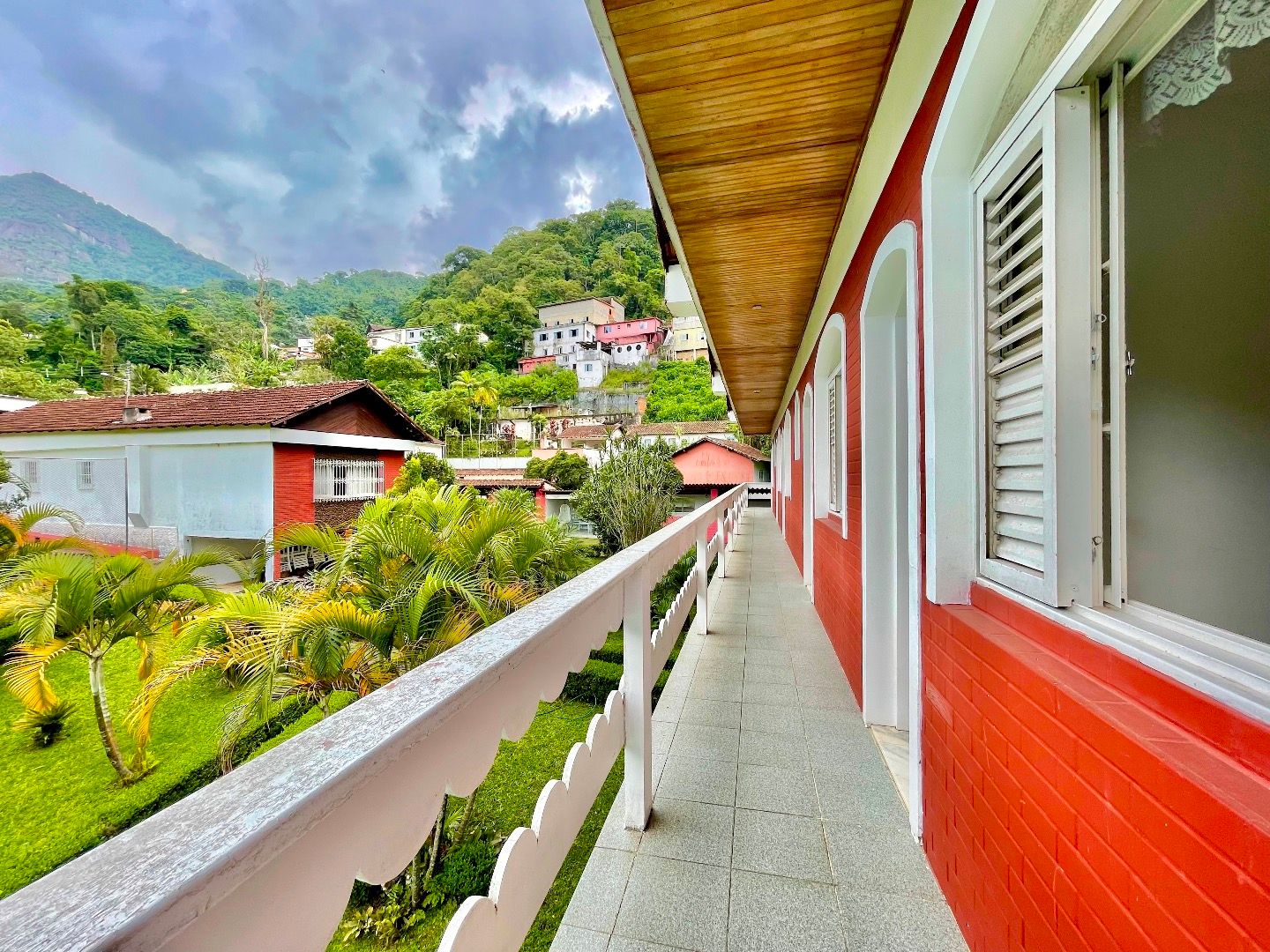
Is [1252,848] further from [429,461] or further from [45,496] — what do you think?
[45,496]

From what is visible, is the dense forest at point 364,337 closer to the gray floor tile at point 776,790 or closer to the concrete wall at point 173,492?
the concrete wall at point 173,492

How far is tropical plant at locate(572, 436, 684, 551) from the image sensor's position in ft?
32.7

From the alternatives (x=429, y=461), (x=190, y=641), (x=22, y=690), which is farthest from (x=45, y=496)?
(x=190, y=641)

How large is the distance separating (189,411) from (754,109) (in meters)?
19.6

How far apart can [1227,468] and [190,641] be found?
16.6 feet

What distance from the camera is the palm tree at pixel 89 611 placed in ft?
14.5

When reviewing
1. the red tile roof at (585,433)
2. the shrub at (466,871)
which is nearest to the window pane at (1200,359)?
the shrub at (466,871)

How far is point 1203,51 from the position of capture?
92cm

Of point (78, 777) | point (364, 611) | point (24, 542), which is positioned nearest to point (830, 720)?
point (364, 611)

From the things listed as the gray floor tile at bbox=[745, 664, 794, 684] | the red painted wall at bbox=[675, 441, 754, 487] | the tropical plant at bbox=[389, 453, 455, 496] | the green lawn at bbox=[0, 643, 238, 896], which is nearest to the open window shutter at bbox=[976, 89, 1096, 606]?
the gray floor tile at bbox=[745, 664, 794, 684]

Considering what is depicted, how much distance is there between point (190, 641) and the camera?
11.5 ft

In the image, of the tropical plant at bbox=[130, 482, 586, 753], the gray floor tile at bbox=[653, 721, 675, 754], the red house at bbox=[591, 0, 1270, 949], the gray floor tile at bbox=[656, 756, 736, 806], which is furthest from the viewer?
the tropical plant at bbox=[130, 482, 586, 753]

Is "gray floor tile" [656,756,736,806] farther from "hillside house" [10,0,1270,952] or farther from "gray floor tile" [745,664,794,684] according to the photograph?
"gray floor tile" [745,664,794,684]

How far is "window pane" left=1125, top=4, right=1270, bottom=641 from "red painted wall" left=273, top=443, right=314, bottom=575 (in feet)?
54.2
